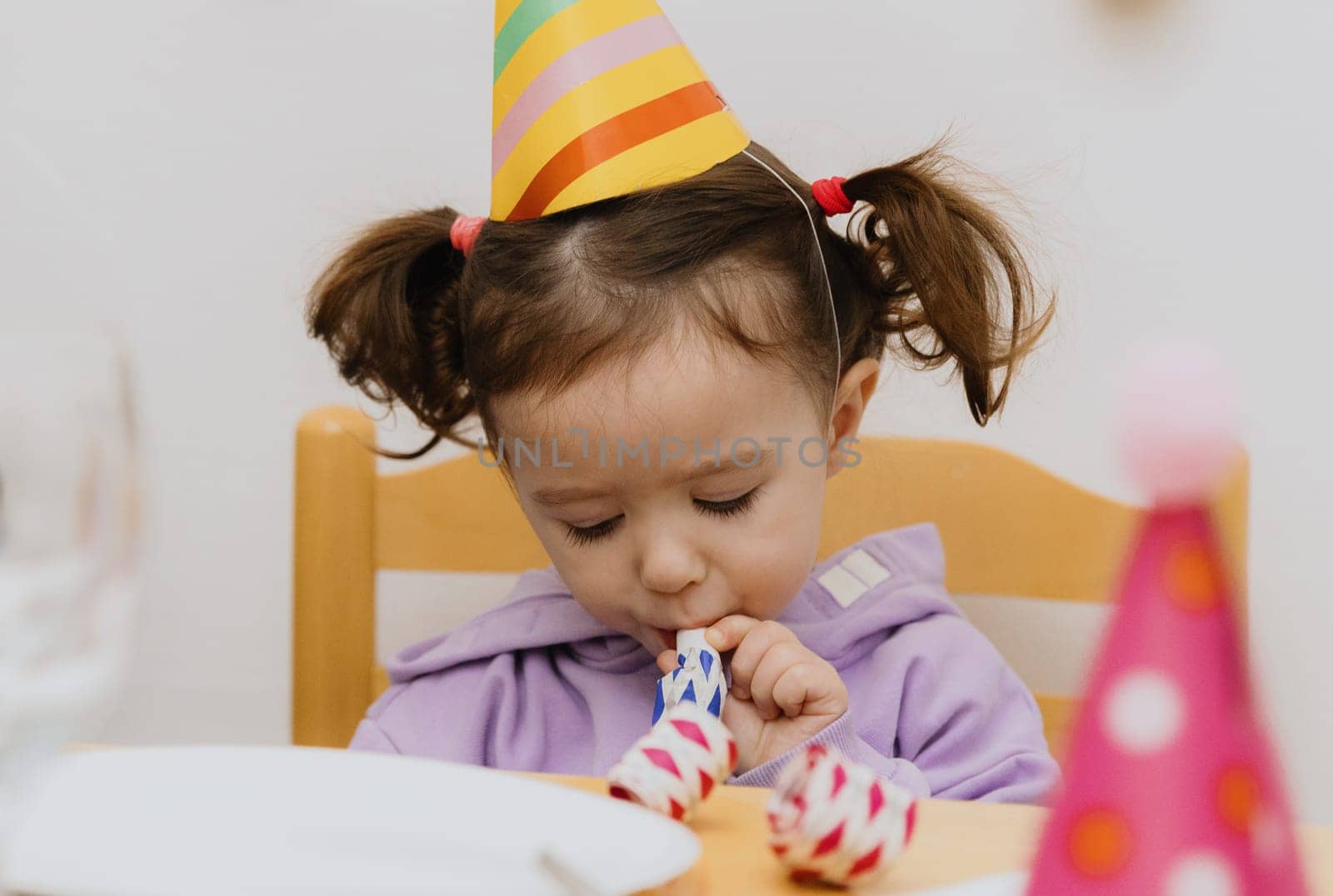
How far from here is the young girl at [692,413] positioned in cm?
74

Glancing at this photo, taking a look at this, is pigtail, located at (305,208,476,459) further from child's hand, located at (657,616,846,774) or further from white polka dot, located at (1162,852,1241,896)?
white polka dot, located at (1162,852,1241,896)

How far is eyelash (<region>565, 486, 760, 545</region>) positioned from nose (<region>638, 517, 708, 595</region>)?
2 cm

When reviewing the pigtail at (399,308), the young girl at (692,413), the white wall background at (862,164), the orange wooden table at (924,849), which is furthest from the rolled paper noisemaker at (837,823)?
the white wall background at (862,164)

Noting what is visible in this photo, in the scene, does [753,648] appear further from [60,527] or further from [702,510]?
[60,527]

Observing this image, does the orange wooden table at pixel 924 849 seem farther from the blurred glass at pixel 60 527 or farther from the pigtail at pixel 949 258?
the pigtail at pixel 949 258

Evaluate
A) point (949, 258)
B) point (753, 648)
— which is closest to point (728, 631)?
point (753, 648)

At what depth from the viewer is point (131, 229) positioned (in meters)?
1.24

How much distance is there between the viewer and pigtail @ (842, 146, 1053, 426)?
80 cm

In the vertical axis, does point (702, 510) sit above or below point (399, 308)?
below

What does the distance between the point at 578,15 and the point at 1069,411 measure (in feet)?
1.84

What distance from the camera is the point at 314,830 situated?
428mm

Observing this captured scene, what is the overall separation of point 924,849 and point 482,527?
633mm

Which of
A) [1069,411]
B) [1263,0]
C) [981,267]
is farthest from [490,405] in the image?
[1263,0]

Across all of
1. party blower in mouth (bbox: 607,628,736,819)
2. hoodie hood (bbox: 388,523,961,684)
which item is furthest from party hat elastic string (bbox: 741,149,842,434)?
party blower in mouth (bbox: 607,628,736,819)
